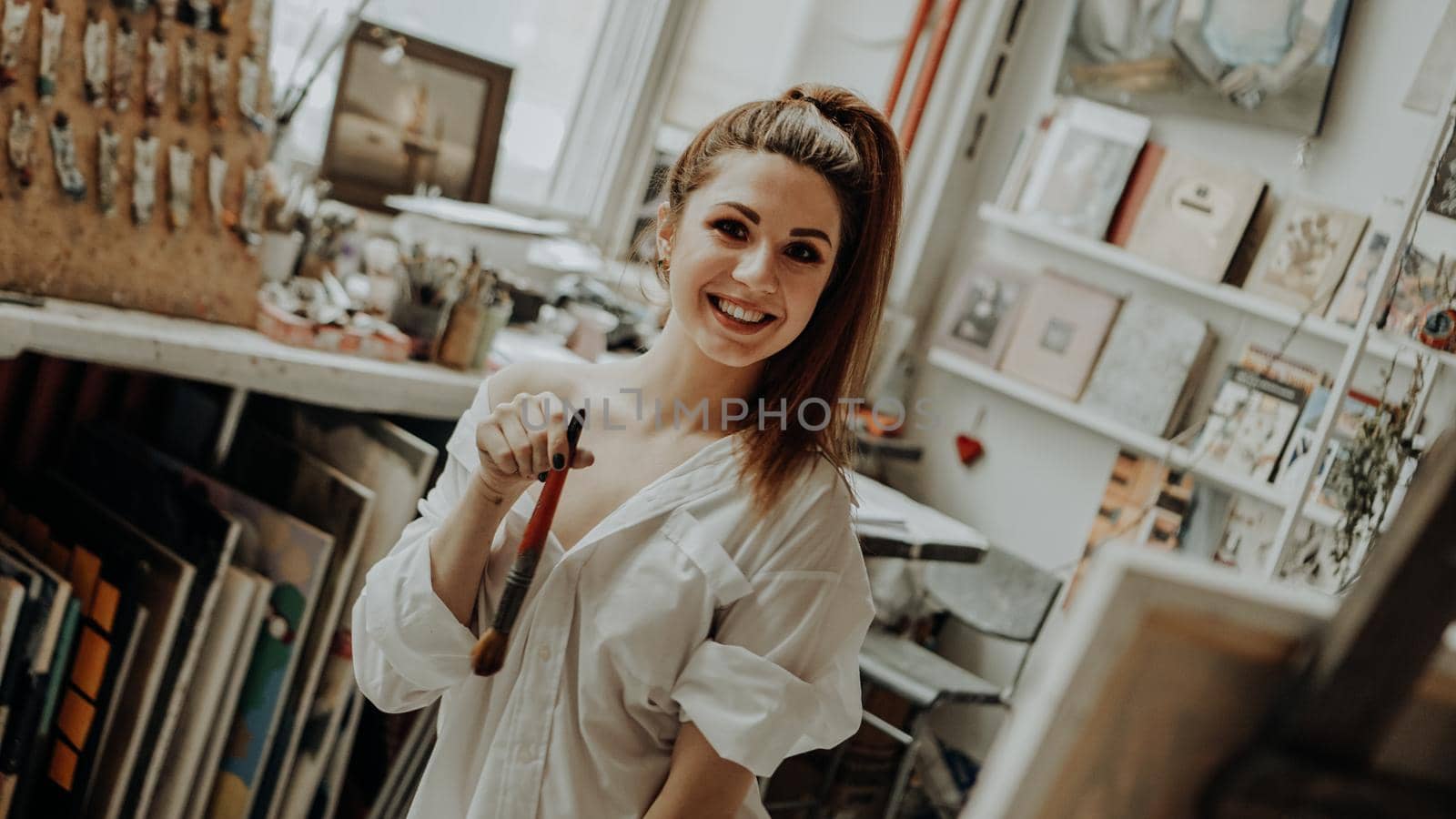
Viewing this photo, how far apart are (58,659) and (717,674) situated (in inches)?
52.1

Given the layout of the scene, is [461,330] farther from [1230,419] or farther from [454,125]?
[1230,419]

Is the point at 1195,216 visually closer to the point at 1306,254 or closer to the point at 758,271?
the point at 1306,254

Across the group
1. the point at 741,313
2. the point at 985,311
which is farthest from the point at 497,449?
the point at 985,311

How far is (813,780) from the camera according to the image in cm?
325

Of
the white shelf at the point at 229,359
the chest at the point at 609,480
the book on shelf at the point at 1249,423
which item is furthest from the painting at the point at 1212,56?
the chest at the point at 609,480

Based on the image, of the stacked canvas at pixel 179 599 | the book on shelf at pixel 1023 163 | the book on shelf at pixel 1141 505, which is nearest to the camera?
the stacked canvas at pixel 179 599

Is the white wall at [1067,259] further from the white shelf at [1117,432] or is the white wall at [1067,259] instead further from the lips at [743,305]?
the lips at [743,305]

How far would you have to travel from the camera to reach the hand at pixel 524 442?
1107 millimetres

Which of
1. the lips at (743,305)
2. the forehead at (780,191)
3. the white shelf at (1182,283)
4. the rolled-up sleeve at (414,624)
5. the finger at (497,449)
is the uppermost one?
the white shelf at (1182,283)

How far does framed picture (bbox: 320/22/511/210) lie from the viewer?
2.64 metres

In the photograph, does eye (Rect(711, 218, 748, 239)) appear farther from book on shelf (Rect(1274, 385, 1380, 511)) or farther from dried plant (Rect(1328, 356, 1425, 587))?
book on shelf (Rect(1274, 385, 1380, 511))

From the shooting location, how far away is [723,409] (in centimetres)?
133

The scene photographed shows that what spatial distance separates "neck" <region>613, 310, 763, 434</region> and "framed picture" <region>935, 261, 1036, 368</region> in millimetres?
2150

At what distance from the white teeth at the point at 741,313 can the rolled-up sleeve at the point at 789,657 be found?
21 cm
